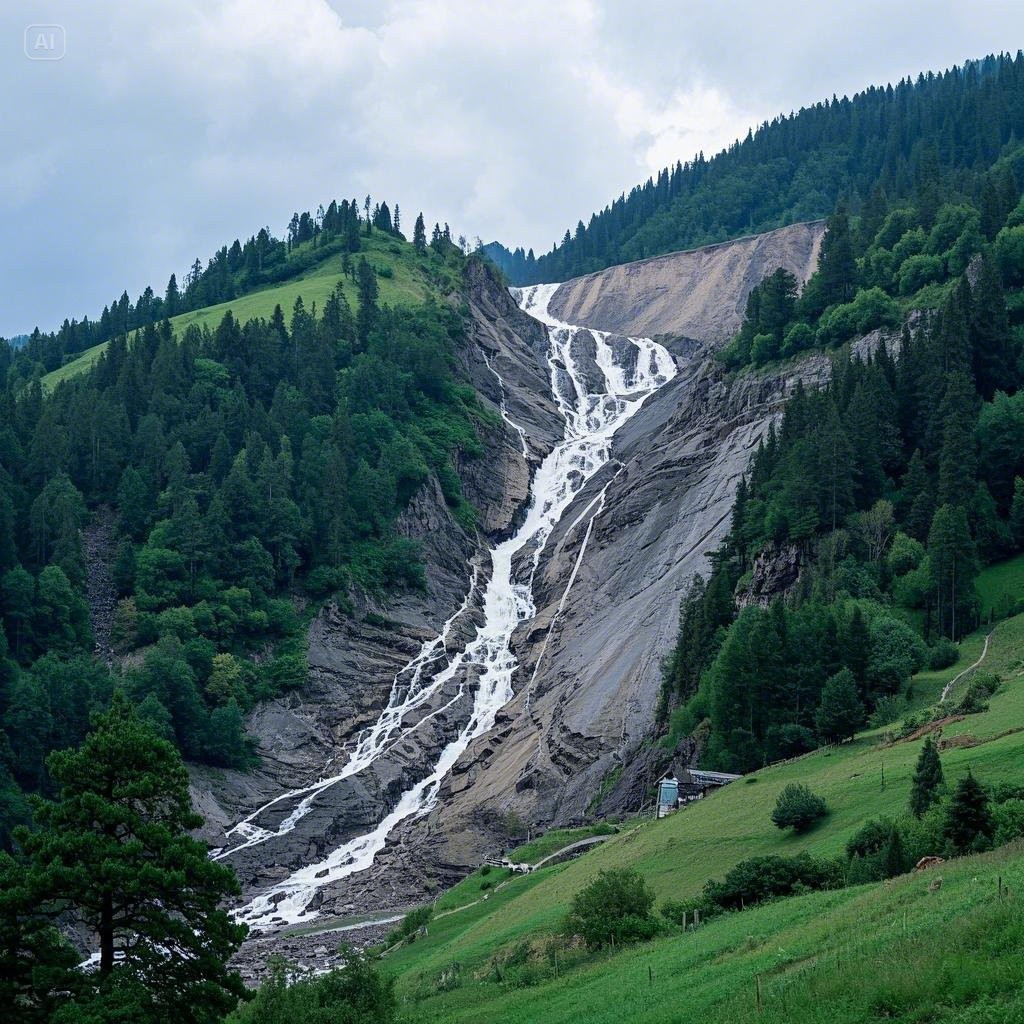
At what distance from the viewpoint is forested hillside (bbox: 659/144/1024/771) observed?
77.8 metres

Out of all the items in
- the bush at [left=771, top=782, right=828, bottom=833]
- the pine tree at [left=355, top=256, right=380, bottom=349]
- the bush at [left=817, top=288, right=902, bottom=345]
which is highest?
the pine tree at [left=355, top=256, right=380, bottom=349]

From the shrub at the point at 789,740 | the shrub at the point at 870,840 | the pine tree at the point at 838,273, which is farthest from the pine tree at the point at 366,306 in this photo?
the shrub at the point at 870,840

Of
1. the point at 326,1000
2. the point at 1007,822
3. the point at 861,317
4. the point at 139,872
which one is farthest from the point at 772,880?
the point at 861,317

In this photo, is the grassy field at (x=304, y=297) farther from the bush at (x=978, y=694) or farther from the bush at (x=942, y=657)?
the bush at (x=978, y=694)

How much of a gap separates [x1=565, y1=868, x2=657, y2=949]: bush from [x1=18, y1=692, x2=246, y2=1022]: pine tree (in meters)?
16.6

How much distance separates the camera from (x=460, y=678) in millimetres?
117812

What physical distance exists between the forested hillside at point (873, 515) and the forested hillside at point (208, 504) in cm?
3874

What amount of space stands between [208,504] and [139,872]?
101 m

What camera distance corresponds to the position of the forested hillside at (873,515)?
77.8 metres

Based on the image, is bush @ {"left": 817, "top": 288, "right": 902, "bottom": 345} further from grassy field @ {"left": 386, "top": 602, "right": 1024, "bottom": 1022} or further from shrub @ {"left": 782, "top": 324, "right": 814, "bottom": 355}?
grassy field @ {"left": 386, "top": 602, "right": 1024, "bottom": 1022}

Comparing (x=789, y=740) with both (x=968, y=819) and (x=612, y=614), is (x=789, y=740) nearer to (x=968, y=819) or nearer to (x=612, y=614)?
(x=968, y=819)

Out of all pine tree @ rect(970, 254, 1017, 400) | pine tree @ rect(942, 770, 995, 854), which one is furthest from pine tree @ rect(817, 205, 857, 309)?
pine tree @ rect(942, 770, 995, 854)

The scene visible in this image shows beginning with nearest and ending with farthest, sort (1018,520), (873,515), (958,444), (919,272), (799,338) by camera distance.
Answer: (1018,520) → (958,444) → (873,515) → (919,272) → (799,338)

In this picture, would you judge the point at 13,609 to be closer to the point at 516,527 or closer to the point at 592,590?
the point at 592,590
